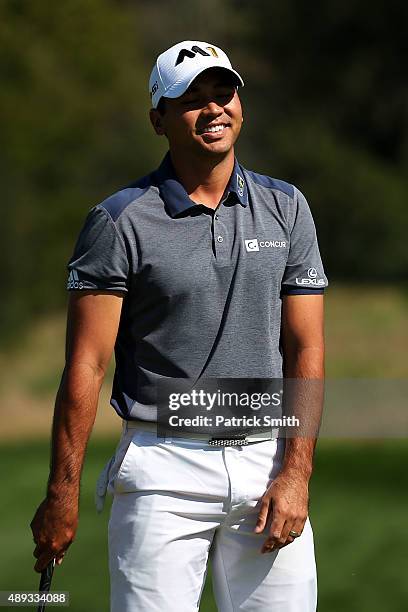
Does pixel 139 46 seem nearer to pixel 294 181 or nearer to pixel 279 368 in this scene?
pixel 294 181

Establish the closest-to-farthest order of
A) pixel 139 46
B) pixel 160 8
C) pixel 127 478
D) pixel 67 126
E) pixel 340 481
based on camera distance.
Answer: pixel 127 478, pixel 340 481, pixel 67 126, pixel 139 46, pixel 160 8

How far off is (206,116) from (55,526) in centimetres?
111

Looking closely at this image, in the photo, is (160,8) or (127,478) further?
(160,8)

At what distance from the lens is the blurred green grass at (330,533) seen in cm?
659

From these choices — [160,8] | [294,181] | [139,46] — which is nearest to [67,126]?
[294,181]

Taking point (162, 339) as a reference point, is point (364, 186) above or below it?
above


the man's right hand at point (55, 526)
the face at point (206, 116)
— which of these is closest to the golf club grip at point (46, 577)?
the man's right hand at point (55, 526)

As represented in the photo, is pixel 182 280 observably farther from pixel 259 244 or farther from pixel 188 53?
pixel 188 53

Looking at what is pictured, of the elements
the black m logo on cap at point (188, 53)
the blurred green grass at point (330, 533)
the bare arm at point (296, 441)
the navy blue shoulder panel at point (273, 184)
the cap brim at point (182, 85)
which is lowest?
the blurred green grass at point (330, 533)

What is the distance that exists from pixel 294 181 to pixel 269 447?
22.4 meters

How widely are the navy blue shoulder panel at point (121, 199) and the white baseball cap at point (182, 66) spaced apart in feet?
0.83

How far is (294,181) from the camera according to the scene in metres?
25.3

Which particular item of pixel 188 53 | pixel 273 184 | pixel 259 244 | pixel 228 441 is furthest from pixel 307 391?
pixel 188 53

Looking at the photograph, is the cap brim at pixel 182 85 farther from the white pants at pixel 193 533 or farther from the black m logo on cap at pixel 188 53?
the white pants at pixel 193 533
